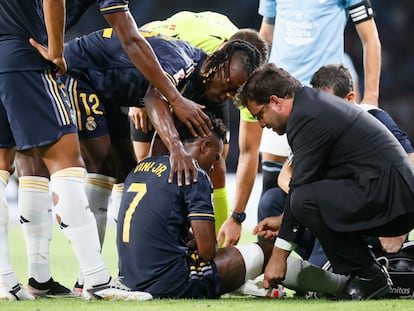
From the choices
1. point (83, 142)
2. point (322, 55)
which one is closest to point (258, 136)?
point (322, 55)

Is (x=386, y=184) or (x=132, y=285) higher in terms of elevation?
(x=386, y=184)

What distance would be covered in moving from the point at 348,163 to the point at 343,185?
11 cm

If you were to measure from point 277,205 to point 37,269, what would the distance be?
1465 mm

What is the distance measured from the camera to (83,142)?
478cm

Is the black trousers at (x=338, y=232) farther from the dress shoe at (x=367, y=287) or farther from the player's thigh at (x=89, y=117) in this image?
the player's thigh at (x=89, y=117)

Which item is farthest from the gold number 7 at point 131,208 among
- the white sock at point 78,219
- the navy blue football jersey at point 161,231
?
the white sock at point 78,219

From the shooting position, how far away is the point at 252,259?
434cm

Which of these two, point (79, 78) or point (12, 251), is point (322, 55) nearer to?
point (79, 78)

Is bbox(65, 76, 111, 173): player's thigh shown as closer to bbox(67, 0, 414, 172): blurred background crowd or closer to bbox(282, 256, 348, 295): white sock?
bbox(282, 256, 348, 295): white sock

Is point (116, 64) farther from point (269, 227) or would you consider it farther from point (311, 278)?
point (311, 278)

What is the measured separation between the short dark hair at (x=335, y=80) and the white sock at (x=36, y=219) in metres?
1.51

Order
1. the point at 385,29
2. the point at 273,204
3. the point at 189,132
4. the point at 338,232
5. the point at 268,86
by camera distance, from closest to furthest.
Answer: the point at 338,232 → the point at 268,86 → the point at 189,132 → the point at 273,204 → the point at 385,29

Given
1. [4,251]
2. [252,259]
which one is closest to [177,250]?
[252,259]

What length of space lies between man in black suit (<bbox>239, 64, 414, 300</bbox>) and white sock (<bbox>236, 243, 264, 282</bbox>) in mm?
207
